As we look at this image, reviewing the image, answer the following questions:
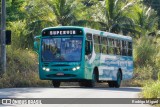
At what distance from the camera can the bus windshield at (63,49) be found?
89.1 ft

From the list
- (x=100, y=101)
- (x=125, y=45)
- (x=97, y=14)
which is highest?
(x=97, y=14)

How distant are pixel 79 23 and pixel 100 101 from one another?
2818 cm

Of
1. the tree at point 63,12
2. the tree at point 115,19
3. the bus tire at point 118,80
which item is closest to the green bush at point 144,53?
the tree at point 115,19

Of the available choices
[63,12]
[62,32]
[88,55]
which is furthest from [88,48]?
[63,12]

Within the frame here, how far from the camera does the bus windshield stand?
27.2 meters

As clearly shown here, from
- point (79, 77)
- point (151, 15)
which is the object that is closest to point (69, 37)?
point (79, 77)

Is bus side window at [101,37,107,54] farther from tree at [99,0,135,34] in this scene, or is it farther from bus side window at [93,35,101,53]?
tree at [99,0,135,34]

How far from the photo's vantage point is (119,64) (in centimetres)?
3306

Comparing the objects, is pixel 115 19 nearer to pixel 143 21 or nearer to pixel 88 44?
pixel 143 21

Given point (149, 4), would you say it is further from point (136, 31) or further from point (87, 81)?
point (87, 81)

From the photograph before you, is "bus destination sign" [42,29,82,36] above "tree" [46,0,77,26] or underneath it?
underneath

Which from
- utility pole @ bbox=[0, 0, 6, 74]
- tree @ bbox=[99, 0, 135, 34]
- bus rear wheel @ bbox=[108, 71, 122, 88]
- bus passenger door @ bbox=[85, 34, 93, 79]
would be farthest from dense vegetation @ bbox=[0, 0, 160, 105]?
bus passenger door @ bbox=[85, 34, 93, 79]

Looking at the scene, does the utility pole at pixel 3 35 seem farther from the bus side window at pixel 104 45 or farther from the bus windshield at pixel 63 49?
the bus side window at pixel 104 45

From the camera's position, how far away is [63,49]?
89.5ft
